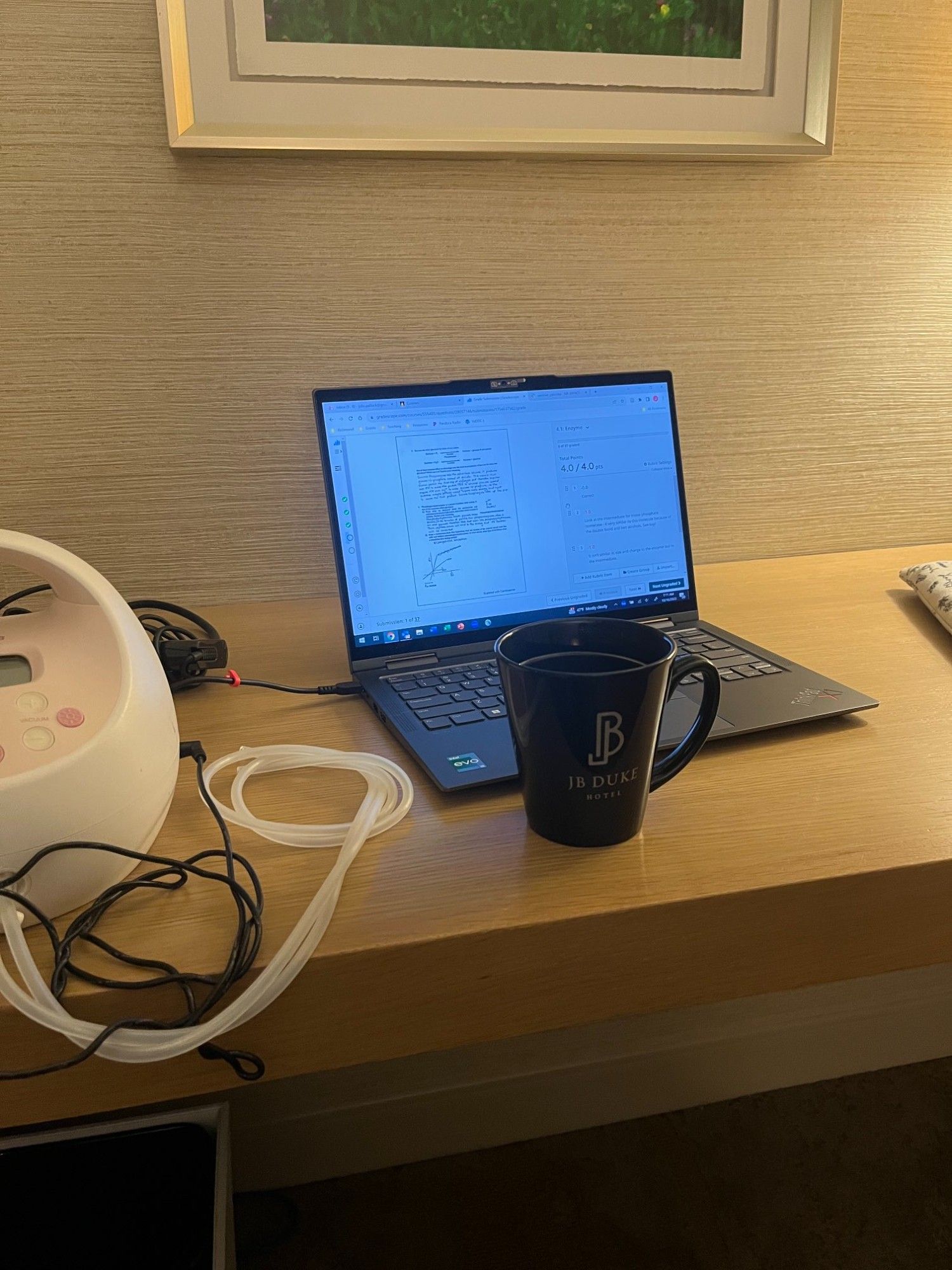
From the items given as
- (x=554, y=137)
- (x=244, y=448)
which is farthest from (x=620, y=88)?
(x=244, y=448)

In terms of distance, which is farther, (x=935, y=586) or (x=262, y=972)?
(x=935, y=586)

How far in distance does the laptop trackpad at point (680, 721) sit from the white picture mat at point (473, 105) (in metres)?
0.58

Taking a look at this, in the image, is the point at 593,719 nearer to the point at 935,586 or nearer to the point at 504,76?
the point at 935,586

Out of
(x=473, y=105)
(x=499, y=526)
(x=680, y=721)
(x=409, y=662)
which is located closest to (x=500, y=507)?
(x=499, y=526)

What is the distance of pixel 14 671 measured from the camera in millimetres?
537

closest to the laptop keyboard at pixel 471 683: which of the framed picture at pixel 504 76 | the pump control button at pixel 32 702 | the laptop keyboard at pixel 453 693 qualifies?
the laptop keyboard at pixel 453 693

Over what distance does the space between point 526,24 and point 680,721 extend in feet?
2.19

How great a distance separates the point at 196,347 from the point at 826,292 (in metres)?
0.67

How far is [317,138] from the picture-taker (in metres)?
0.84

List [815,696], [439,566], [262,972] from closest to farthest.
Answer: [262,972] < [815,696] < [439,566]

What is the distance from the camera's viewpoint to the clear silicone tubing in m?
0.41

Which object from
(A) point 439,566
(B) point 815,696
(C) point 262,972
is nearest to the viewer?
(C) point 262,972

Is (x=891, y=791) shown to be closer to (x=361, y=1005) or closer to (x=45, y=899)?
(x=361, y=1005)

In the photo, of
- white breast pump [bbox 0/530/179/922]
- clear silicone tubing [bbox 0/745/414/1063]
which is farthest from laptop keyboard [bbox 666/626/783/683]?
white breast pump [bbox 0/530/179/922]
